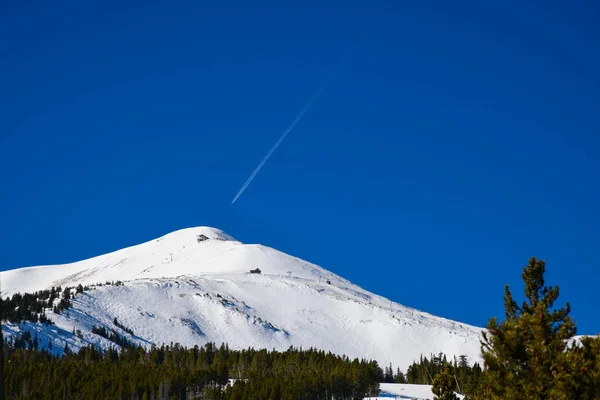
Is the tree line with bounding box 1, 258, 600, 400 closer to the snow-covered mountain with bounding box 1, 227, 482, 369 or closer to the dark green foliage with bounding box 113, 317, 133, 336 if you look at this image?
the dark green foliage with bounding box 113, 317, 133, 336

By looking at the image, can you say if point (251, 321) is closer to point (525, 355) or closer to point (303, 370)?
point (303, 370)

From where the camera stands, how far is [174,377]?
8975 cm

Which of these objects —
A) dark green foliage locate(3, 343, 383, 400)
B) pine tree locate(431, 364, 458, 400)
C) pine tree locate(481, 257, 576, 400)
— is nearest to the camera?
pine tree locate(481, 257, 576, 400)

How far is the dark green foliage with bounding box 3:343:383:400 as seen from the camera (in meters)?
79.4

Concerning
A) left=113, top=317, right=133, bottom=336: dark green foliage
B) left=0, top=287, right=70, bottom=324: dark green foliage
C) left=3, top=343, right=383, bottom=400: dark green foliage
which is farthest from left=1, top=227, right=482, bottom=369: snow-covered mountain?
left=3, top=343, right=383, bottom=400: dark green foliage

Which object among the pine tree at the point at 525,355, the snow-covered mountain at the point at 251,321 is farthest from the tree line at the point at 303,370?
the snow-covered mountain at the point at 251,321

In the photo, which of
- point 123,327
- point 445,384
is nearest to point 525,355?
A: point 445,384

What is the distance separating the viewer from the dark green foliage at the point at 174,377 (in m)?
79.4

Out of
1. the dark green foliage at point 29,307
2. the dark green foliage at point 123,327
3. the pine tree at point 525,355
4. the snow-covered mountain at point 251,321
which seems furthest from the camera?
the snow-covered mountain at point 251,321

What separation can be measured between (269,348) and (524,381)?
451ft

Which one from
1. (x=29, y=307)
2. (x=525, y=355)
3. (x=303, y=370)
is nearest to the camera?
(x=525, y=355)

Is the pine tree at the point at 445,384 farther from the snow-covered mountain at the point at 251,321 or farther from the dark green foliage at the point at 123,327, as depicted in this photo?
the dark green foliage at the point at 123,327

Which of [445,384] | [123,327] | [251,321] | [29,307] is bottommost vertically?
[445,384]

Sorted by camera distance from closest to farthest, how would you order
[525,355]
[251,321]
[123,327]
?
[525,355], [123,327], [251,321]
